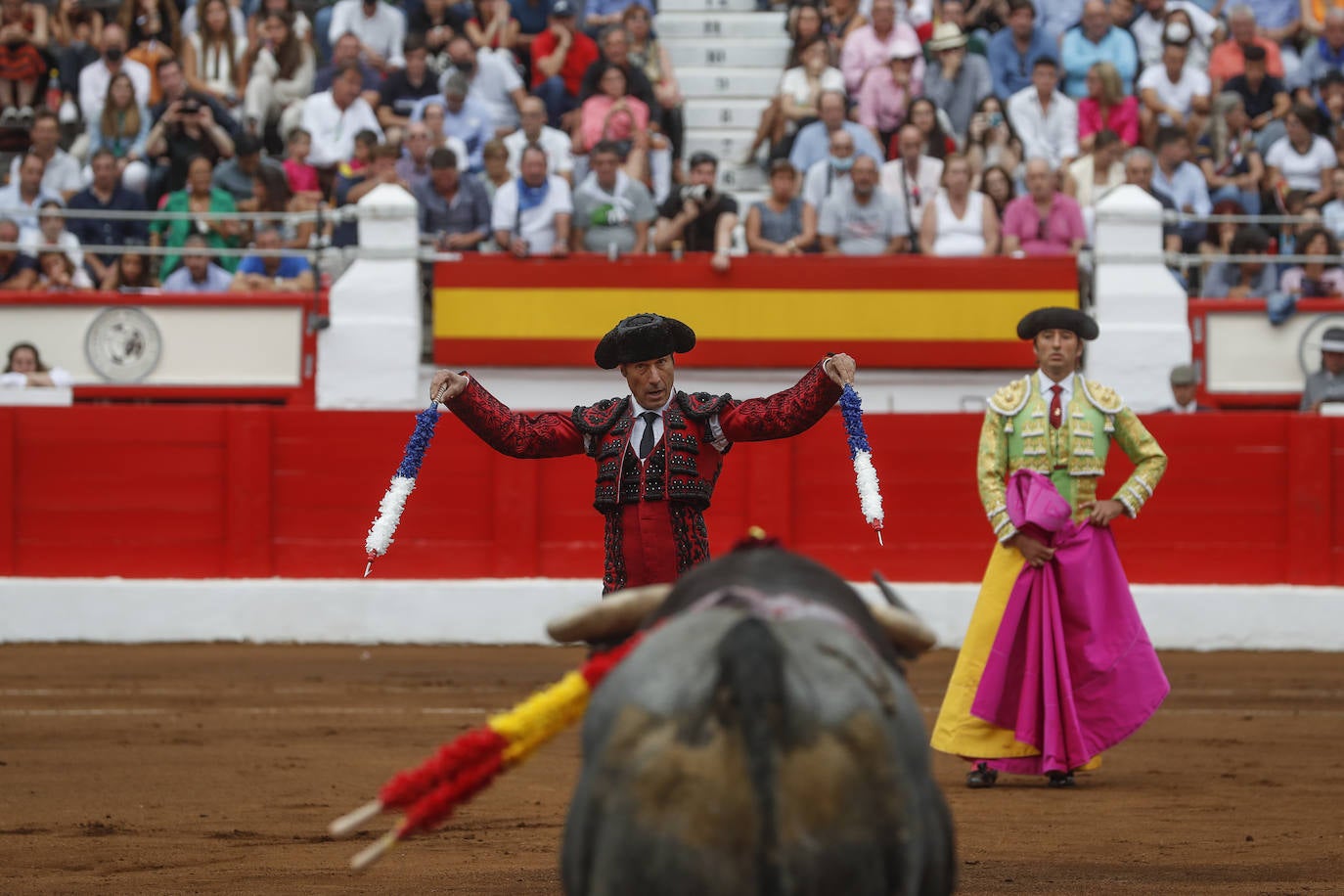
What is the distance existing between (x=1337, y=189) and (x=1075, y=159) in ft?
5.32

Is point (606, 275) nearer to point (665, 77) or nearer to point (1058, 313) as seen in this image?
point (665, 77)

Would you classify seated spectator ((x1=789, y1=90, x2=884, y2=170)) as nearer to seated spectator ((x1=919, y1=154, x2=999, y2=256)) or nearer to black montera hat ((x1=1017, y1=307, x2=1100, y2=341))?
seated spectator ((x1=919, y1=154, x2=999, y2=256))

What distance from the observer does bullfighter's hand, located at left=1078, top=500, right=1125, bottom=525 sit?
648 centimetres

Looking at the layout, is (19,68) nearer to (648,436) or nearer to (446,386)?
(446,386)

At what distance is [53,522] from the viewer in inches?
434

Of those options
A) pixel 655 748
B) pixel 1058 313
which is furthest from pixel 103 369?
pixel 655 748

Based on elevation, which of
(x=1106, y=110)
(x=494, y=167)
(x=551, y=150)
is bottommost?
(x=494, y=167)

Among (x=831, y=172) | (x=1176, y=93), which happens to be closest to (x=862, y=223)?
(x=831, y=172)

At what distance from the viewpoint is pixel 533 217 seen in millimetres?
11641

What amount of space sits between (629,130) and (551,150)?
531 mm

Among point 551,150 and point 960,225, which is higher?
point 551,150

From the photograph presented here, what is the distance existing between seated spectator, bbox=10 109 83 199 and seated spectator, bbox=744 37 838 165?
4.57 metres

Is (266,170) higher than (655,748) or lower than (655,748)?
higher

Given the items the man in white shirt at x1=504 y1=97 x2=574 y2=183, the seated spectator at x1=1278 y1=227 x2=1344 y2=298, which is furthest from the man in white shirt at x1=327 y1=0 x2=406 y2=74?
the seated spectator at x1=1278 y1=227 x2=1344 y2=298
